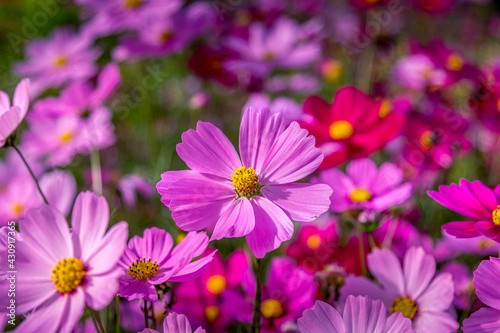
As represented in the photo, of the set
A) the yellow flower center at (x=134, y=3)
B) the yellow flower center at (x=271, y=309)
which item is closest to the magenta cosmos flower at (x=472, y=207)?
the yellow flower center at (x=271, y=309)

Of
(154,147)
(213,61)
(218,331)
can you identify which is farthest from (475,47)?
(218,331)

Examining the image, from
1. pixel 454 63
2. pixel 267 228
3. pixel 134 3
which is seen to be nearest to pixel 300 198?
pixel 267 228

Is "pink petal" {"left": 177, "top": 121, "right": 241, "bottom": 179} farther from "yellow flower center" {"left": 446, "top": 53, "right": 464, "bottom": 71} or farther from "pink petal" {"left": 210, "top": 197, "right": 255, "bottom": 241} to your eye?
"yellow flower center" {"left": 446, "top": 53, "right": 464, "bottom": 71}

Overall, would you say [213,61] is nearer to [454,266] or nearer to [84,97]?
[84,97]

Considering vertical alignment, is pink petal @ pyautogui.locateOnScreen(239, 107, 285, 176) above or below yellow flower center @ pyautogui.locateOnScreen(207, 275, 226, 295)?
above

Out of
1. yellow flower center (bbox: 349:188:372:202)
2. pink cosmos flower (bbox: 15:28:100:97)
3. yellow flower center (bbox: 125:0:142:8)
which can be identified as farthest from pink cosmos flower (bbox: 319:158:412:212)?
yellow flower center (bbox: 125:0:142:8)

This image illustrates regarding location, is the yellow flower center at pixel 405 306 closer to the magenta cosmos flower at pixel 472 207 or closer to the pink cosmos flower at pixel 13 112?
the magenta cosmos flower at pixel 472 207

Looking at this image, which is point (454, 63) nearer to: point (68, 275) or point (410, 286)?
point (410, 286)
